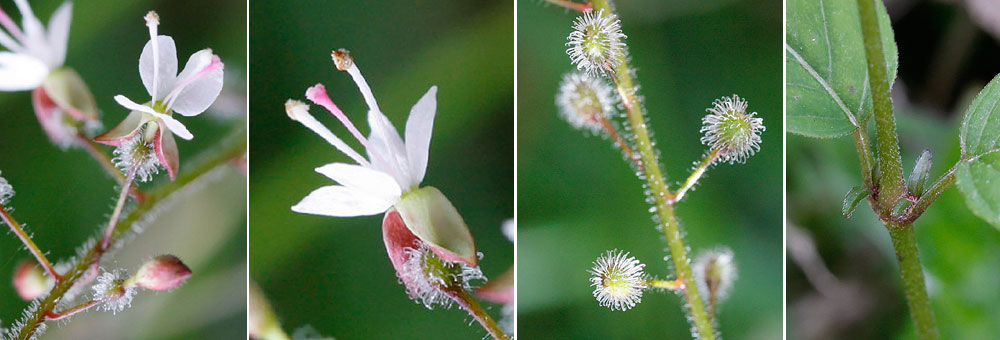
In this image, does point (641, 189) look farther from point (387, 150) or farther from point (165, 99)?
point (165, 99)

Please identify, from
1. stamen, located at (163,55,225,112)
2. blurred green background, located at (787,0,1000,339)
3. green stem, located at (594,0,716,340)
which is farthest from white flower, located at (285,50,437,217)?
blurred green background, located at (787,0,1000,339)

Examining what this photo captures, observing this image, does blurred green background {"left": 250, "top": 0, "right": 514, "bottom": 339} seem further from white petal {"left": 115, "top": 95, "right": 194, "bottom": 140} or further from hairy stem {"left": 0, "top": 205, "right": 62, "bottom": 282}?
hairy stem {"left": 0, "top": 205, "right": 62, "bottom": 282}

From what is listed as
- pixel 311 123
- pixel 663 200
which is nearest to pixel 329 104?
pixel 311 123

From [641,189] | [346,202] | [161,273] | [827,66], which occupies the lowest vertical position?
[827,66]

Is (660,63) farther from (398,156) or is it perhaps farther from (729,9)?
(398,156)

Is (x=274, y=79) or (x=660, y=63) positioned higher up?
(x=274, y=79)

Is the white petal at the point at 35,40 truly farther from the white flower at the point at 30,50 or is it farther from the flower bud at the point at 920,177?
the flower bud at the point at 920,177

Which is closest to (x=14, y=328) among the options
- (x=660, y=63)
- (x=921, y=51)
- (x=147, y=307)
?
(x=147, y=307)
